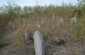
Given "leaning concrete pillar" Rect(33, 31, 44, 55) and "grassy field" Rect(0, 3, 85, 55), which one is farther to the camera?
"grassy field" Rect(0, 3, 85, 55)

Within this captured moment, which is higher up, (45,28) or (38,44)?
(45,28)

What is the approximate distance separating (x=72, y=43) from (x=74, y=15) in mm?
1736

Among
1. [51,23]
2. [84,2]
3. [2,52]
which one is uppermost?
[84,2]

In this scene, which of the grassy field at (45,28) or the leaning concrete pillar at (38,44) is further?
the grassy field at (45,28)

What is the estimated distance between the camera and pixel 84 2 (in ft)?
30.2

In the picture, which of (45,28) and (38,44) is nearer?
(38,44)

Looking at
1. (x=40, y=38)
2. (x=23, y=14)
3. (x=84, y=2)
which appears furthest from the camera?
(x=23, y=14)

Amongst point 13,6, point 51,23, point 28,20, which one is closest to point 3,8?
point 13,6

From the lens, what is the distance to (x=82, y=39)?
8.38m

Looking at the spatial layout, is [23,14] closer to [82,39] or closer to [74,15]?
[74,15]

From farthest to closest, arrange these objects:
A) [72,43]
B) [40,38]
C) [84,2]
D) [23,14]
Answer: [23,14], [84,2], [72,43], [40,38]

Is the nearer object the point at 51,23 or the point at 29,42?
the point at 29,42

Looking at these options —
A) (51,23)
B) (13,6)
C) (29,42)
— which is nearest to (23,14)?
(13,6)

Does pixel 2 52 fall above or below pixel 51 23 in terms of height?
below
